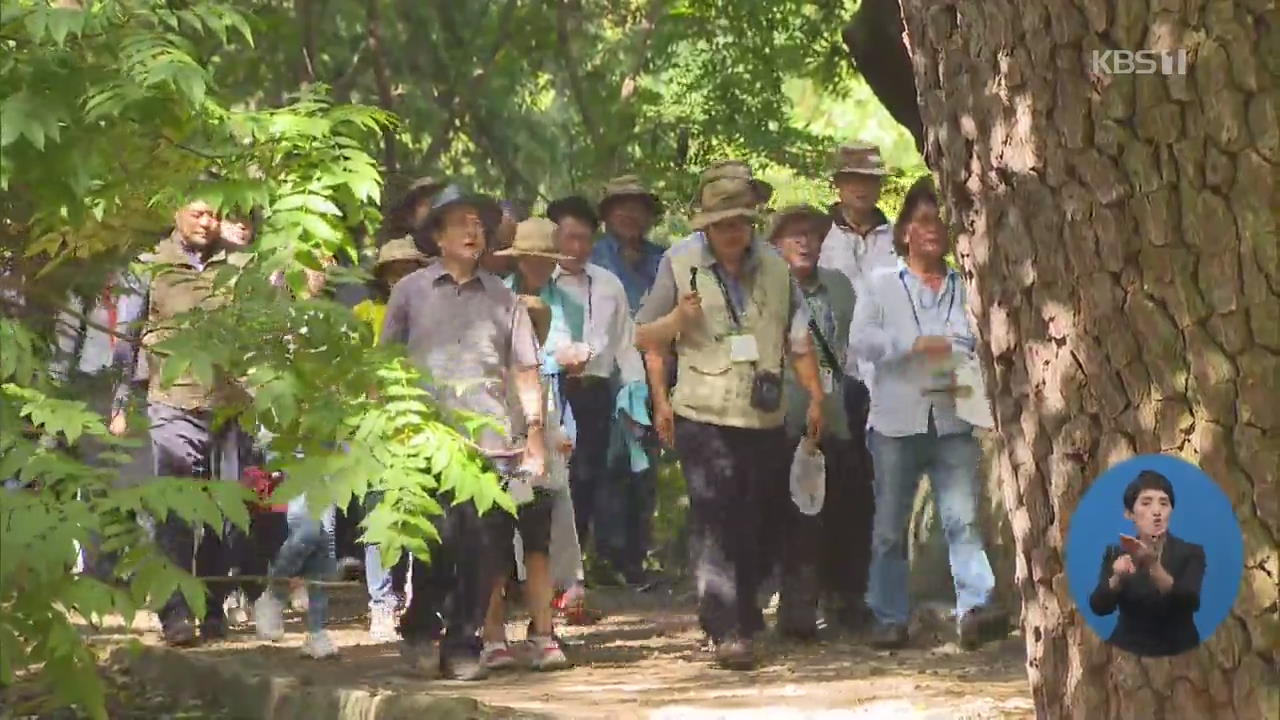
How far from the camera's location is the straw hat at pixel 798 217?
1056 centimetres

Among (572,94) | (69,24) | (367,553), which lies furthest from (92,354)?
(572,94)

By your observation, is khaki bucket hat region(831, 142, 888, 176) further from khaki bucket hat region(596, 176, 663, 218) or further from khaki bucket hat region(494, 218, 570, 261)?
khaki bucket hat region(596, 176, 663, 218)

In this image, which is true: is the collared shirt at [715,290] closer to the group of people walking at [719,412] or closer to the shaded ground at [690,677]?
the group of people walking at [719,412]

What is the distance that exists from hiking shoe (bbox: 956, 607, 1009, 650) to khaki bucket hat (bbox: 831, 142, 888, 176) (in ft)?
7.34

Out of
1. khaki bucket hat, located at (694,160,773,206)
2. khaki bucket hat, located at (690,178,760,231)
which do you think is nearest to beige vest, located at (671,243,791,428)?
khaki bucket hat, located at (690,178,760,231)

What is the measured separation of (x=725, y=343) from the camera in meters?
9.38

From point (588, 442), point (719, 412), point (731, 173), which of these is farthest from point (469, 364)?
point (588, 442)

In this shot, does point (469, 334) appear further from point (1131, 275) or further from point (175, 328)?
point (1131, 275)

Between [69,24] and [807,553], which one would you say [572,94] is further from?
[69,24]

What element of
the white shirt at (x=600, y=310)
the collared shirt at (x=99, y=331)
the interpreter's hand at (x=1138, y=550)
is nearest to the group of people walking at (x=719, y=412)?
the collared shirt at (x=99, y=331)

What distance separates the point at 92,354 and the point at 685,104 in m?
7.59

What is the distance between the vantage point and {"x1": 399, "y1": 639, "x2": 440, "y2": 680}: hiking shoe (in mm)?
9266

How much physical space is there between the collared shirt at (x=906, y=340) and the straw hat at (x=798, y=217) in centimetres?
72

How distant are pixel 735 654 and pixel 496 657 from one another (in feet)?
3.34
